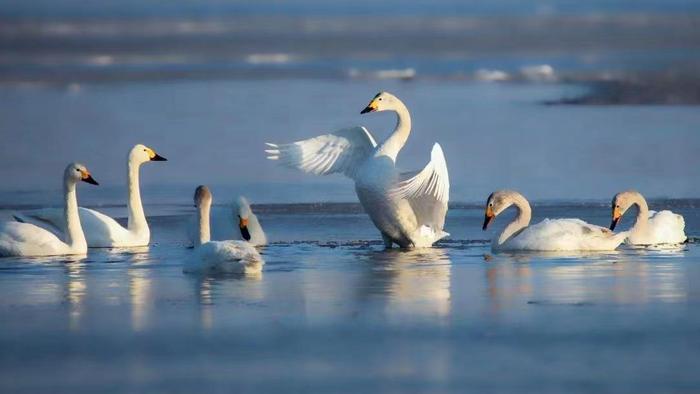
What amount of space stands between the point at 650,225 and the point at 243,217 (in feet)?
9.58

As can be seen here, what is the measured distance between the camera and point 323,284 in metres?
10.1

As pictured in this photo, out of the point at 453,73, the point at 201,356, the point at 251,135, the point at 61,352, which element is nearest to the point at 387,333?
the point at 201,356

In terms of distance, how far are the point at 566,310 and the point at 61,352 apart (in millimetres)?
2644

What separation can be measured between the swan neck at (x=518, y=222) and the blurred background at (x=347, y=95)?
2745 millimetres

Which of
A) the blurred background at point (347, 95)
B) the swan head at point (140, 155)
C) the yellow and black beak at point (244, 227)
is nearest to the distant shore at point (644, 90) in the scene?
the blurred background at point (347, 95)

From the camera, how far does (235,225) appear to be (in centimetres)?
1273

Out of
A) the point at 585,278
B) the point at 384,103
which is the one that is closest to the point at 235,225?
the point at 384,103

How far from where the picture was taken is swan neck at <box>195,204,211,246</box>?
12070mm

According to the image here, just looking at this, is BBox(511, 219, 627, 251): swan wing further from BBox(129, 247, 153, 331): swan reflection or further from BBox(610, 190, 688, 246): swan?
BBox(129, 247, 153, 331): swan reflection

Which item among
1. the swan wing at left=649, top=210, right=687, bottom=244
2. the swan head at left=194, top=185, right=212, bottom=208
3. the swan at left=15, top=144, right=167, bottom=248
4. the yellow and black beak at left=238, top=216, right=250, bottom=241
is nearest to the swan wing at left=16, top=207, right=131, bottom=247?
the swan at left=15, top=144, right=167, bottom=248

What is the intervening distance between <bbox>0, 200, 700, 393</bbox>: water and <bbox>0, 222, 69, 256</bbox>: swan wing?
14 cm

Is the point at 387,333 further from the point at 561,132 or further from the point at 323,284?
the point at 561,132

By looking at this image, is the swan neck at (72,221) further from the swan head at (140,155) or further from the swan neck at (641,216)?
the swan neck at (641,216)

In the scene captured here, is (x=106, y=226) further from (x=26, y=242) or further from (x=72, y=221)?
(x=26, y=242)
